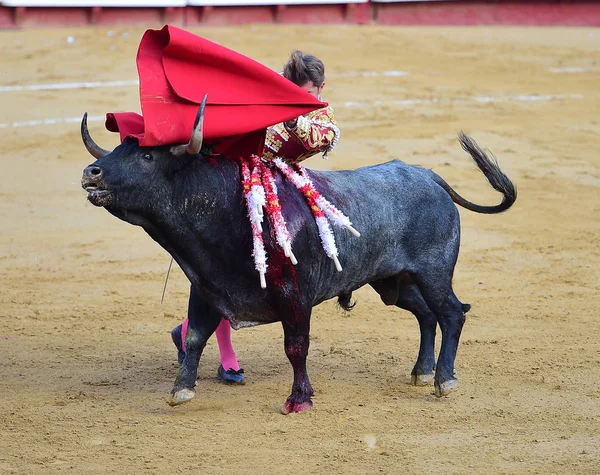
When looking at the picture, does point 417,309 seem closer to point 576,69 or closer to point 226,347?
point 226,347

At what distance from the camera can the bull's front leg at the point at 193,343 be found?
192 inches

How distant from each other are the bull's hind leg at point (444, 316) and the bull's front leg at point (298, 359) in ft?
2.17

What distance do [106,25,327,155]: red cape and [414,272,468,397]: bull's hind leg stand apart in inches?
42.5

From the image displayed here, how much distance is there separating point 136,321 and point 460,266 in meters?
2.42

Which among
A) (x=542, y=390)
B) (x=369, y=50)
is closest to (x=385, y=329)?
(x=542, y=390)

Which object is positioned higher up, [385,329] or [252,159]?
[252,159]

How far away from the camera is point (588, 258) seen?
7777 mm

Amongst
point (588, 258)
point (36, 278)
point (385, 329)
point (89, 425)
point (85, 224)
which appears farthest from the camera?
point (85, 224)

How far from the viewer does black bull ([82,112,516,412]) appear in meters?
4.48

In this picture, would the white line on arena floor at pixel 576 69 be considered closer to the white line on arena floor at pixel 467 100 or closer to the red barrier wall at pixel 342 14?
the white line on arena floor at pixel 467 100

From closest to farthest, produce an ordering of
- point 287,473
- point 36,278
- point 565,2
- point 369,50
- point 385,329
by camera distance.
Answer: point 287,473, point 385,329, point 36,278, point 369,50, point 565,2

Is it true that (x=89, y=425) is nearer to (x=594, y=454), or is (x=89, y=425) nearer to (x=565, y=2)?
(x=594, y=454)

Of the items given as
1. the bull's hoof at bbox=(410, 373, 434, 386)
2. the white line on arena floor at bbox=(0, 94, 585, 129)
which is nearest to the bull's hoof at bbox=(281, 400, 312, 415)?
the bull's hoof at bbox=(410, 373, 434, 386)

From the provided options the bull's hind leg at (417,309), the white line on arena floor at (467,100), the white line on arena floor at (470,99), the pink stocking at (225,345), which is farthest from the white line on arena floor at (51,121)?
the bull's hind leg at (417,309)
